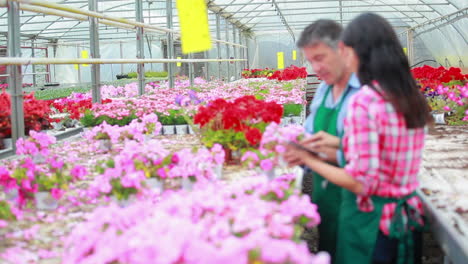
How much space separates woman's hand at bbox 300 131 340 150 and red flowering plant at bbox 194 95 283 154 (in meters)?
0.61

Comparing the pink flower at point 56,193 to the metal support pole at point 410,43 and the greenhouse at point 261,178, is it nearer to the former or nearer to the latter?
the greenhouse at point 261,178

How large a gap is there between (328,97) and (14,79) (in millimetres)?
1850

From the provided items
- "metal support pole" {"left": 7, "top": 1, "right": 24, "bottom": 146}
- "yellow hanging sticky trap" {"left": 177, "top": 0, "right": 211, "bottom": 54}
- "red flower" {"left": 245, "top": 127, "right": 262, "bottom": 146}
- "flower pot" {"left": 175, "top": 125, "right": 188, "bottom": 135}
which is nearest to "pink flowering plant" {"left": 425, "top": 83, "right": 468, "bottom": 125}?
"flower pot" {"left": 175, "top": 125, "right": 188, "bottom": 135}

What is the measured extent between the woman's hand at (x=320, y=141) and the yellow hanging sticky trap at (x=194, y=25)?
1265 millimetres

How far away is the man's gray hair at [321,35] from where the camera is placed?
210cm

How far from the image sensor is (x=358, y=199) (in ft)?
5.87

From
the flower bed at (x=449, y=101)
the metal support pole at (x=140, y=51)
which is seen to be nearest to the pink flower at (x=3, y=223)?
the flower bed at (x=449, y=101)

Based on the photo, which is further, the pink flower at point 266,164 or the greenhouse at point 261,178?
the pink flower at point 266,164

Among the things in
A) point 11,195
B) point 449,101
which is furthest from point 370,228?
point 449,101

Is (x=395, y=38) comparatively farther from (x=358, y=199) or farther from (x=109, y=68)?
(x=109, y=68)

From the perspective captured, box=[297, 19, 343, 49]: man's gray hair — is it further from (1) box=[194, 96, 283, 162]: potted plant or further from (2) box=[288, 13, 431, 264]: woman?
(1) box=[194, 96, 283, 162]: potted plant

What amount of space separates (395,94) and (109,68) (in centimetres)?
2151

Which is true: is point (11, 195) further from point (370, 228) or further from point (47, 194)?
point (370, 228)

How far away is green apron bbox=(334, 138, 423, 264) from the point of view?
1792 millimetres
